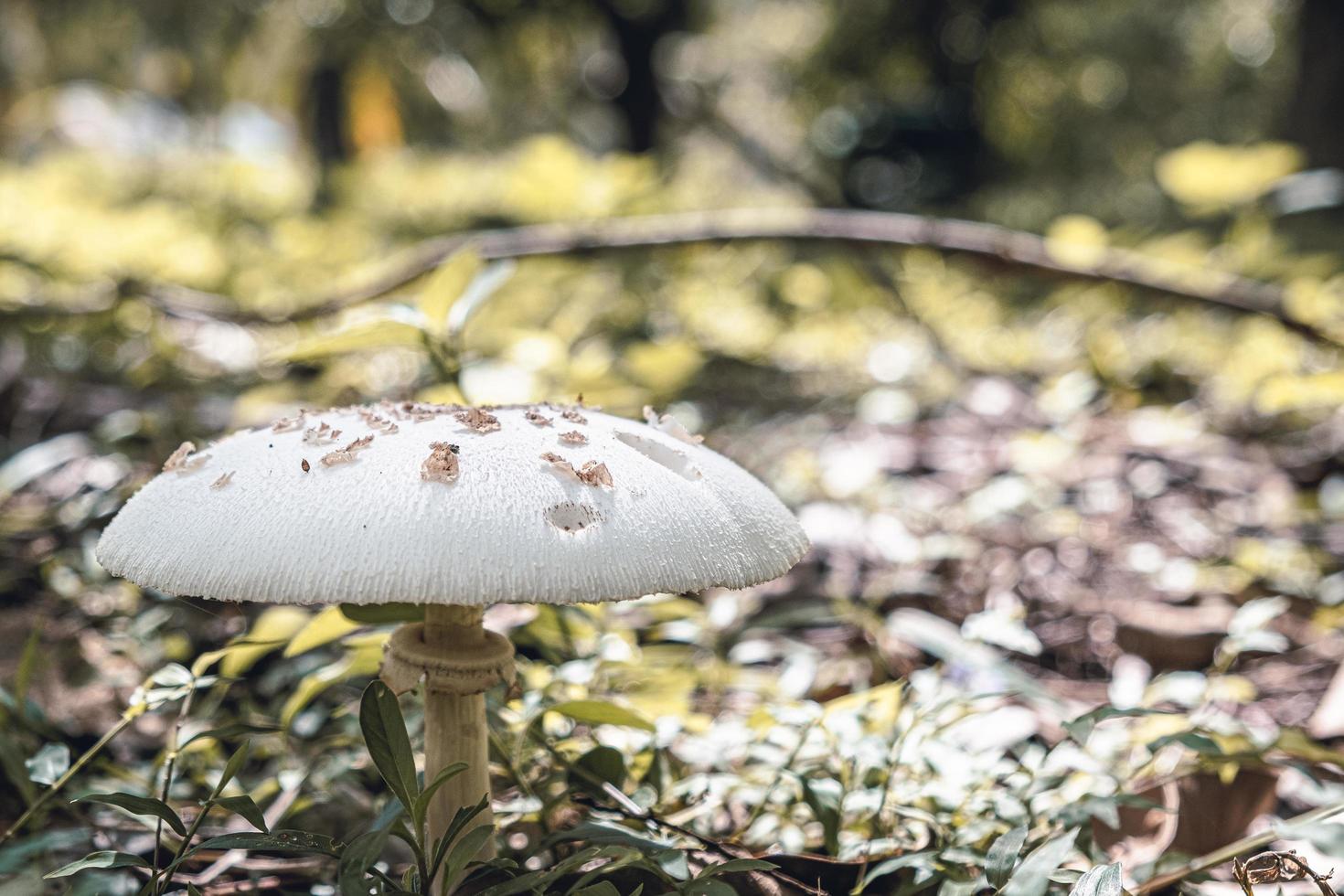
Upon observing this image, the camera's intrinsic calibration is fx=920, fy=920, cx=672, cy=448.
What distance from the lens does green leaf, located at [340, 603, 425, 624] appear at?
4.42 ft

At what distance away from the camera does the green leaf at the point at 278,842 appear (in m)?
1.07

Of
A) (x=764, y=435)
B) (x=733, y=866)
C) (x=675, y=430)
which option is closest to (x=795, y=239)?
(x=764, y=435)

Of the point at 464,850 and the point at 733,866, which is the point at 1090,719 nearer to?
the point at 733,866

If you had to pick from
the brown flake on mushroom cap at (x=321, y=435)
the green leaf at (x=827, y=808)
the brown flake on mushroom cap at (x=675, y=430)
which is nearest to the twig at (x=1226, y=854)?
the green leaf at (x=827, y=808)

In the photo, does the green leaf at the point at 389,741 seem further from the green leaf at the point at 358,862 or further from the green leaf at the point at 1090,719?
the green leaf at the point at 1090,719

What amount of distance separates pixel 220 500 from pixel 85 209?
5.55 meters

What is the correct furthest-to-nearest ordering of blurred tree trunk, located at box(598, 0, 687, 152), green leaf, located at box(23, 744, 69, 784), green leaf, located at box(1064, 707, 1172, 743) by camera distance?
blurred tree trunk, located at box(598, 0, 687, 152) → green leaf, located at box(23, 744, 69, 784) → green leaf, located at box(1064, 707, 1172, 743)

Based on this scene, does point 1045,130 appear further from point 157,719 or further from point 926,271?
point 157,719

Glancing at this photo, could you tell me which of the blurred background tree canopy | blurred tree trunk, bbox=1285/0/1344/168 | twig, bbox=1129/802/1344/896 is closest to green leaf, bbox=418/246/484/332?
the blurred background tree canopy

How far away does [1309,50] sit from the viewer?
5355 mm

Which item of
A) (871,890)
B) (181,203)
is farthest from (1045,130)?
(871,890)

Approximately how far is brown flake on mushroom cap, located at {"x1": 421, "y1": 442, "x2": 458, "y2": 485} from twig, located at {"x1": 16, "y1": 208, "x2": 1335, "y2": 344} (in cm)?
197

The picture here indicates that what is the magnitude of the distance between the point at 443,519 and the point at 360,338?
84 cm

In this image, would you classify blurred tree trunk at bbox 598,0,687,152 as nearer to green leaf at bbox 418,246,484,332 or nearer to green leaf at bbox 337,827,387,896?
green leaf at bbox 418,246,484,332
